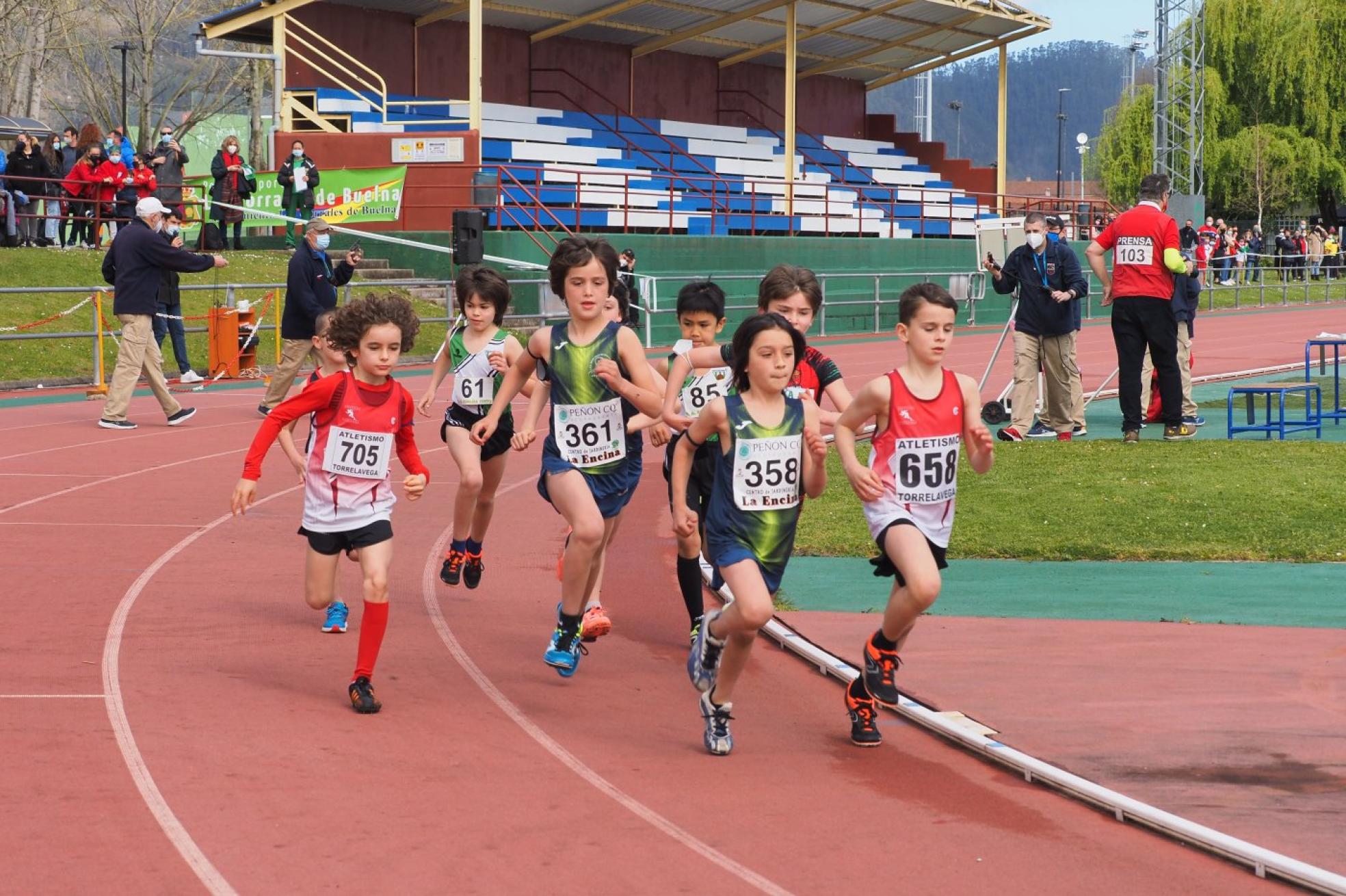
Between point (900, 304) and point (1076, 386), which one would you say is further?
point (1076, 386)

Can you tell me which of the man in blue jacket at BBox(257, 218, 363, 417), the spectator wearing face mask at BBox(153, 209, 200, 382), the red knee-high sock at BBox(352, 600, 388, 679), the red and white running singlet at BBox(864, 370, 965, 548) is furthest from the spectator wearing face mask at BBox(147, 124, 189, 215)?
the red and white running singlet at BBox(864, 370, 965, 548)

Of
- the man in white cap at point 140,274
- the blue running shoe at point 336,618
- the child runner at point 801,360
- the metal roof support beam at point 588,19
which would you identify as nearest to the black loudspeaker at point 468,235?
the man in white cap at point 140,274

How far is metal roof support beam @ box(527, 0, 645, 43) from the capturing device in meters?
38.2

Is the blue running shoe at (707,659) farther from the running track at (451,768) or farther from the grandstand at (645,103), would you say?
the grandstand at (645,103)

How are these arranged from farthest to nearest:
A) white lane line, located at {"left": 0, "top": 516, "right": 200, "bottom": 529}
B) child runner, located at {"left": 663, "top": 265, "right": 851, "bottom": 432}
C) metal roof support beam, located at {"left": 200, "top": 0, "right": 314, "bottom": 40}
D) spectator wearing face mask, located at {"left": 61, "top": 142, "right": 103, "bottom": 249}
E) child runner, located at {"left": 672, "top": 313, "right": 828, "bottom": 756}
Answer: metal roof support beam, located at {"left": 200, "top": 0, "right": 314, "bottom": 40} < spectator wearing face mask, located at {"left": 61, "top": 142, "right": 103, "bottom": 249} < white lane line, located at {"left": 0, "top": 516, "right": 200, "bottom": 529} < child runner, located at {"left": 663, "top": 265, "right": 851, "bottom": 432} < child runner, located at {"left": 672, "top": 313, "right": 828, "bottom": 756}

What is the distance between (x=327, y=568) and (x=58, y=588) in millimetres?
2639

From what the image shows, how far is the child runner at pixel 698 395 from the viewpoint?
7.75 m

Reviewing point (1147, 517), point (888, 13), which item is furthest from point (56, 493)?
point (888, 13)

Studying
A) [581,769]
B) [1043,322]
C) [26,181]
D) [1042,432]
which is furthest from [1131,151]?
[581,769]

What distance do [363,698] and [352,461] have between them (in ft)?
3.41

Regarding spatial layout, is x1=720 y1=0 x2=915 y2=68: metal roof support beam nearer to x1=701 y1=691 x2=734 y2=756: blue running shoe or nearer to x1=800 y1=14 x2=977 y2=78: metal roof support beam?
x1=800 y1=14 x2=977 y2=78: metal roof support beam

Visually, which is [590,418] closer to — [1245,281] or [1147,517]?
[1147,517]

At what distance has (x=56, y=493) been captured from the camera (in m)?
13.2

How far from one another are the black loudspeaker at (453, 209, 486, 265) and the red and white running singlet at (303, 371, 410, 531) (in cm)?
1754
